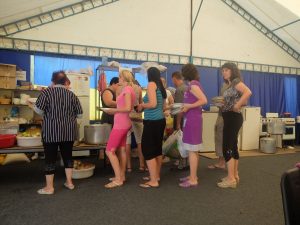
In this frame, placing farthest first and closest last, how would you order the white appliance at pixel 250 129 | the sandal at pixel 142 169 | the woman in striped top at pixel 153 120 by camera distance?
the white appliance at pixel 250 129 → the sandal at pixel 142 169 → the woman in striped top at pixel 153 120

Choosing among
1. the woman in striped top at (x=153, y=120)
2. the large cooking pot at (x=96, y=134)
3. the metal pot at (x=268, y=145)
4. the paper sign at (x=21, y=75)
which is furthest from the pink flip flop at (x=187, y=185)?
the paper sign at (x=21, y=75)

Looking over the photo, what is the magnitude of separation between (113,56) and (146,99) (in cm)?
370

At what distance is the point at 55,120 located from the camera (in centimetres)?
290

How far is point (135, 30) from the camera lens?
6.85 m

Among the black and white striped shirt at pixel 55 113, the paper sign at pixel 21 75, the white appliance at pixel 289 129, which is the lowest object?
the white appliance at pixel 289 129

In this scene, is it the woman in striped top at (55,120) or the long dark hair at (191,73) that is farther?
the long dark hair at (191,73)

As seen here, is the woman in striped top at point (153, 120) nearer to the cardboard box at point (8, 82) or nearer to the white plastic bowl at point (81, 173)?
the white plastic bowl at point (81, 173)

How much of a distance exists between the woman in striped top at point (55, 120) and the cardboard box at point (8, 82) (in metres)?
2.42

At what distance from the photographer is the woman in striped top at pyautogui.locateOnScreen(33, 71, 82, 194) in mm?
2889

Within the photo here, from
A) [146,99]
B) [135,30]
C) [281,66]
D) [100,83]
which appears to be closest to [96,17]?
[135,30]

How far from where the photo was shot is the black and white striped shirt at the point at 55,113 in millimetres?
2887

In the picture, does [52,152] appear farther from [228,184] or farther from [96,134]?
[228,184]

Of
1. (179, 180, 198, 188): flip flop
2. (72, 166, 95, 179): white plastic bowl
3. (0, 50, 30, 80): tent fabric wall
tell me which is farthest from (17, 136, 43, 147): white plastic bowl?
(0, 50, 30, 80): tent fabric wall

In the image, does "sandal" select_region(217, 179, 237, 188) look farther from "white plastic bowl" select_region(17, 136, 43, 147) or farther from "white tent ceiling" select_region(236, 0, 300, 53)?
"white tent ceiling" select_region(236, 0, 300, 53)
